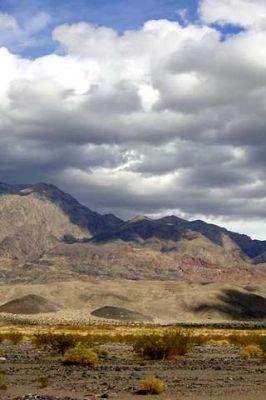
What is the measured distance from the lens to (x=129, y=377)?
33031 millimetres

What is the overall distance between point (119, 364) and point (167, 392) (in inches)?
507

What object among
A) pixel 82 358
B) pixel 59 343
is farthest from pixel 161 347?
pixel 59 343

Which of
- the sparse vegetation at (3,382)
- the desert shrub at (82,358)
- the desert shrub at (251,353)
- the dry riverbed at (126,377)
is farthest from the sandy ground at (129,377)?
the desert shrub at (251,353)

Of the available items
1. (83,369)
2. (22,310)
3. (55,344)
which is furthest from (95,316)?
(83,369)

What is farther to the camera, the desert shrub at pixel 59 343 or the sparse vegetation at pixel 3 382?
the desert shrub at pixel 59 343

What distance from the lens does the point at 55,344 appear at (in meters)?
50.0

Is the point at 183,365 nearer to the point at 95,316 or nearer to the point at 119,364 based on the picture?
the point at 119,364

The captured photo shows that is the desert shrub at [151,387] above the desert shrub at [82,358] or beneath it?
above

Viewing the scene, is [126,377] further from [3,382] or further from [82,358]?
[82,358]

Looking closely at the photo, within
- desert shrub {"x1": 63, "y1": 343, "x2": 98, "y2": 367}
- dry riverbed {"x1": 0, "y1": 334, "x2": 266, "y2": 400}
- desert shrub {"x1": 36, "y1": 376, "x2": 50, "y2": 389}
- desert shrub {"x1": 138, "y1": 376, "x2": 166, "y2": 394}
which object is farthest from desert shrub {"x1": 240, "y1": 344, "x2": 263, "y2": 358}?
desert shrub {"x1": 138, "y1": 376, "x2": 166, "y2": 394}

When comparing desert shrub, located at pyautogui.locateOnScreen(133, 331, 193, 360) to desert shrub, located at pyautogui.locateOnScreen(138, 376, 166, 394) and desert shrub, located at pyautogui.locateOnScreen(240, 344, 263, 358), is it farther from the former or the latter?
desert shrub, located at pyautogui.locateOnScreen(138, 376, 166, 394)

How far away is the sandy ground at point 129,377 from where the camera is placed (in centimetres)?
2719

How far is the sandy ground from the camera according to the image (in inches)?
1070

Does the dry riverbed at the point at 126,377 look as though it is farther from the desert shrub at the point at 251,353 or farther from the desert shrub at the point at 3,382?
the desert shrub at the point at 251,353
